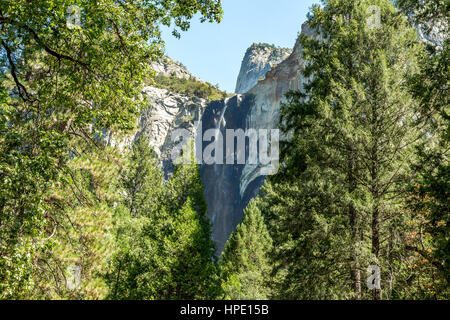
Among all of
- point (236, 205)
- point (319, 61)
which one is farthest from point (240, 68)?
point (319, 61)

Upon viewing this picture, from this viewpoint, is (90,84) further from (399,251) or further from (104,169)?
(399,251)

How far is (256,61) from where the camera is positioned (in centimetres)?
12825

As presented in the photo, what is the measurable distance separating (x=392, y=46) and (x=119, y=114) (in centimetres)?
745

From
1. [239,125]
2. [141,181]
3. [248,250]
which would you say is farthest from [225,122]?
[248,250]

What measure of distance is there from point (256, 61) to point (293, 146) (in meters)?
125

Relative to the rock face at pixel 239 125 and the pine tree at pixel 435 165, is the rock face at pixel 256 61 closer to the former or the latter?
the rock face at pixel 239 125

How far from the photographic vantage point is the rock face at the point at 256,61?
4843 inches

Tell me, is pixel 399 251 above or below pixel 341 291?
above

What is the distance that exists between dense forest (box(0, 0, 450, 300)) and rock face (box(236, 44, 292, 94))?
116 m

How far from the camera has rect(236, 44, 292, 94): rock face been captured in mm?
123000

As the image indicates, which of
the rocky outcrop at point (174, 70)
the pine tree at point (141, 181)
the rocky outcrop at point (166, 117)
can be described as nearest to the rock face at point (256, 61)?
the rocky outcrop at point (174, 70)

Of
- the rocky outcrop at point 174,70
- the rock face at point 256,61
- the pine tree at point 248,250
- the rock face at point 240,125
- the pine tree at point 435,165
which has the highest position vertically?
the rock face at point 256,61

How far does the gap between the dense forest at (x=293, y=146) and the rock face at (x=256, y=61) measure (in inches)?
4561

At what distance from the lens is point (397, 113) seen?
305 inches
